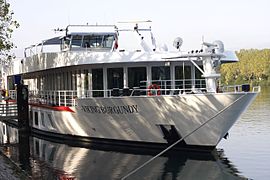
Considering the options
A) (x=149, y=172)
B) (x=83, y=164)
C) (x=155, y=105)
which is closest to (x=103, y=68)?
(x=155, y=105)

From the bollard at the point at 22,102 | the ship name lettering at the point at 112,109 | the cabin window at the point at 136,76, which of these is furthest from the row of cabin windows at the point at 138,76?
the bollard at the point at 22,102

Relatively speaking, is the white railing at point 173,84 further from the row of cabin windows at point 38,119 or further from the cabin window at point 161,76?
the row of cabin windows at point 38,119

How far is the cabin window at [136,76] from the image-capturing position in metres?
21.2

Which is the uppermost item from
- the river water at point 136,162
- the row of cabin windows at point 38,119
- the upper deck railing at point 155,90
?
the upper deck railing at point 155,90

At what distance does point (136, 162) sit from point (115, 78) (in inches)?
190

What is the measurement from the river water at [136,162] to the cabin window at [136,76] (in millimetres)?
3063

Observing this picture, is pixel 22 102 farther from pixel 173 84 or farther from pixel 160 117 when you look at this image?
pixel 160 117

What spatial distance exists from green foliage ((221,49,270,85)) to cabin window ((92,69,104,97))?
78198 millimetres

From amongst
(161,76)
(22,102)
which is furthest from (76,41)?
(161,76)

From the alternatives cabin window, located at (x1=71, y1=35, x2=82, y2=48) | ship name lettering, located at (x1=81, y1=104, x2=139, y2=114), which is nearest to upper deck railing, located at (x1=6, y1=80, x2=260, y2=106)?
ship name lettering, located at (x1=81, y1=104, x2=139, y2=114)

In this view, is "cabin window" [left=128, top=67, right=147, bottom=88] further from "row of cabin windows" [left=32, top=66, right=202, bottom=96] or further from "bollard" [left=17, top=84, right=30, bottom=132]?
"bollard" [left=17, top=84, right=30, bottom=132]

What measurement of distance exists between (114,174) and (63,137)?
8812 millimetres

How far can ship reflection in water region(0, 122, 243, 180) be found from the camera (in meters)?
16.2

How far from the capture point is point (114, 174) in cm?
1622
